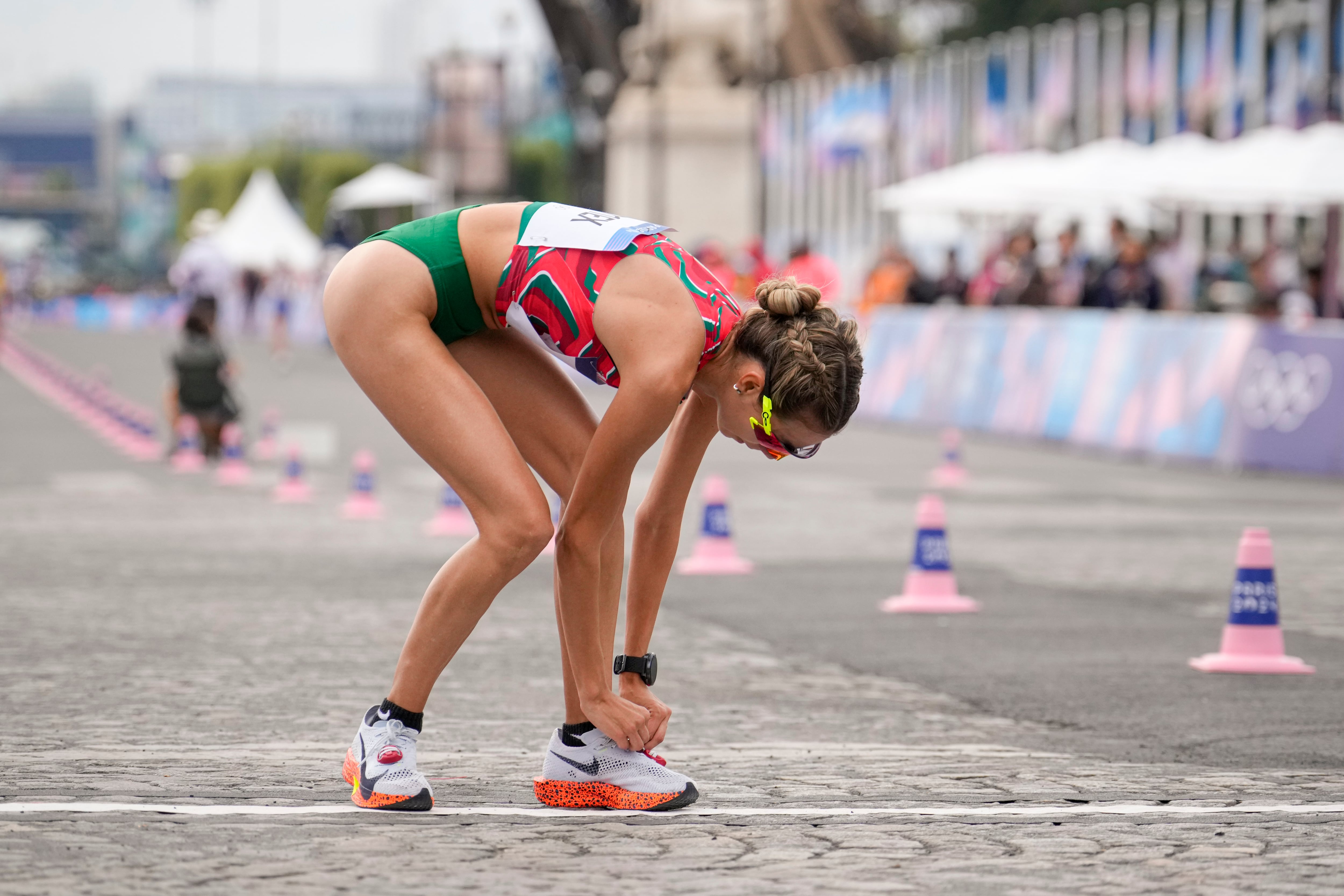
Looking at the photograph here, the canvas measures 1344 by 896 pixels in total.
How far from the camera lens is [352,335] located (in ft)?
17.0

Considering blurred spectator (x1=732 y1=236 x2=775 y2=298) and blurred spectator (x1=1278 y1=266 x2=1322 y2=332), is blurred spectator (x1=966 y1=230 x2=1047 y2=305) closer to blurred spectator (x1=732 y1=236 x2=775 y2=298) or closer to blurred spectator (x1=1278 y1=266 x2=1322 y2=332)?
blurred spectator (x1=1278 y1=266 x2=1322 y2=332)

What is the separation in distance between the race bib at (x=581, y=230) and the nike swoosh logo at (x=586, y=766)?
1194 millimetres

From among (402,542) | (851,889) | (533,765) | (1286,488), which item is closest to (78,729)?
(533,765)

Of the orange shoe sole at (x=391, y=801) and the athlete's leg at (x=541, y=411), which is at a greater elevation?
the athlete's leg at (x=541, y=411)

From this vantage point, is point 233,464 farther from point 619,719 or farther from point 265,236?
point 265,236

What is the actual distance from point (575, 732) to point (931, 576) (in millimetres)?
4543

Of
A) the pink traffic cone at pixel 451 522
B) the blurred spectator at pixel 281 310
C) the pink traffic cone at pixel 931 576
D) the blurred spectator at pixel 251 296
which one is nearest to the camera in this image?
the pink traffic cone at pixel 931 576

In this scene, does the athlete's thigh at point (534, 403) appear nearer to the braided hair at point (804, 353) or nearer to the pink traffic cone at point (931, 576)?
the braided hair at point (804, 353)

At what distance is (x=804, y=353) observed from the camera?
4.89m

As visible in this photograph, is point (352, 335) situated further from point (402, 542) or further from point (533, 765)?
point (402, 542)

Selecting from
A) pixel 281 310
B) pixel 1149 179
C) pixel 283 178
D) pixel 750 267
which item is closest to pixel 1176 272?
pixel 1149 179

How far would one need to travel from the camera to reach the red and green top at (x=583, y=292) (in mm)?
4969

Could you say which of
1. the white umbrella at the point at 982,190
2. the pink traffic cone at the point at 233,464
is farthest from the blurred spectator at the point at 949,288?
the pink traffic cone at the point at 233,464

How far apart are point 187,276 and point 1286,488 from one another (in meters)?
13.4
